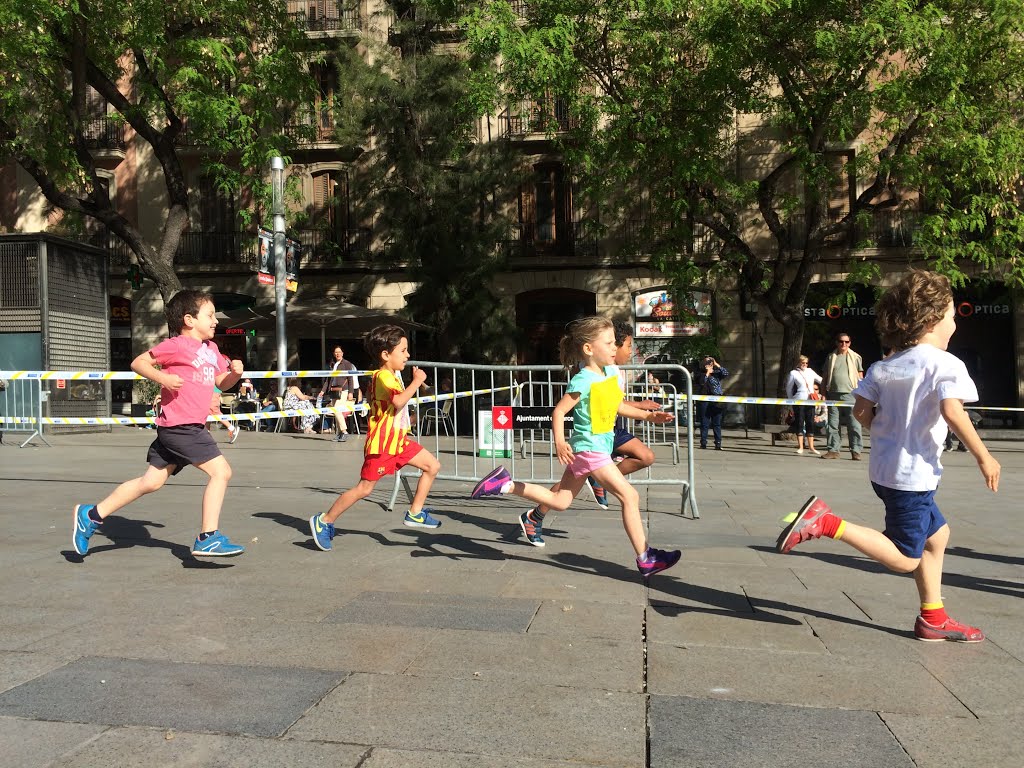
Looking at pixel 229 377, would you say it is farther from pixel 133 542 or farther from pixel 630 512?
pixel 630 512

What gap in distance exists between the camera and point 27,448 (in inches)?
536

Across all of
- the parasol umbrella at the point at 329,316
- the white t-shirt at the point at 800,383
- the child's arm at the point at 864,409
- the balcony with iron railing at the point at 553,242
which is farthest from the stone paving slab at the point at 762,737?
the balcony with iron railing at the point at 553,242

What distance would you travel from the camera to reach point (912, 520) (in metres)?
3.74

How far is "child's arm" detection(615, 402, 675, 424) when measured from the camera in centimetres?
536

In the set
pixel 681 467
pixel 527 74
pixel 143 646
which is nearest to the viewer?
pixel 143 646

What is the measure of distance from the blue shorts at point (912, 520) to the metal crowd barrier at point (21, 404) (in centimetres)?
1411

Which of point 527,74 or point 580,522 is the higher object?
point 527,74

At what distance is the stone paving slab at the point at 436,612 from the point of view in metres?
3.87

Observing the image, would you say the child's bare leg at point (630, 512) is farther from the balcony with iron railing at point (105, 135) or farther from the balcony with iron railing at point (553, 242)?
the balcony with iron railing at point (105, 135)

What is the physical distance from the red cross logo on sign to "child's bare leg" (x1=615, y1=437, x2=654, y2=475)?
89 cm

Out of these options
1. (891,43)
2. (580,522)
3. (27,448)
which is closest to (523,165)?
Answer: (891,43)

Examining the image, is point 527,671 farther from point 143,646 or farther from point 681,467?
point 681,467

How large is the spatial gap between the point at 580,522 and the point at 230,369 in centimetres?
287

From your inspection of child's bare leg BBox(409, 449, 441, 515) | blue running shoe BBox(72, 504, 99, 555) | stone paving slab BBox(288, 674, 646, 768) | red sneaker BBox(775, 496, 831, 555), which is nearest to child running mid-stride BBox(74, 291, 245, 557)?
blue running shoe BBox(72, 504, 99, 555)
